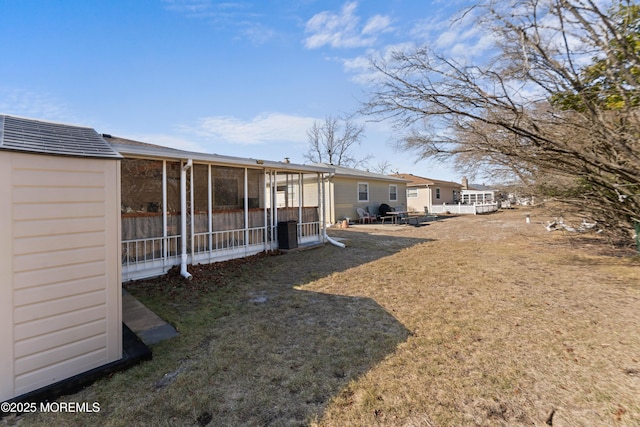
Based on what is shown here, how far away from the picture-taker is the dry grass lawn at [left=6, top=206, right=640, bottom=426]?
215 cm

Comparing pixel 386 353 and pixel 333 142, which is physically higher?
→ pixel 333 142

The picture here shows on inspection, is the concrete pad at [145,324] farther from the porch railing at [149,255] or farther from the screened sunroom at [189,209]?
the screened sunroom at [189,209]

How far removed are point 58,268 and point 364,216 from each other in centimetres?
1556

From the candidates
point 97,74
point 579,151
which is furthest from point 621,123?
point 97,74

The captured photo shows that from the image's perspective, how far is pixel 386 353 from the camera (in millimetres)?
2998

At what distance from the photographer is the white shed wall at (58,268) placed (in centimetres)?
221

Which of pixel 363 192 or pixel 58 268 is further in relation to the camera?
pixel 363 192

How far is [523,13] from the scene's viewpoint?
455cm

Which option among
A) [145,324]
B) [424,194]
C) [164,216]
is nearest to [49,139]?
[145,324]

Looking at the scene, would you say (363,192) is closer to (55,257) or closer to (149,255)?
(149,255)

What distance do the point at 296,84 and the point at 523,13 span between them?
361 inches

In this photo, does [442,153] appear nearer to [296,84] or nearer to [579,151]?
[579,151]

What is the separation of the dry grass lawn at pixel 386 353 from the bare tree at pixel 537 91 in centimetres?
249

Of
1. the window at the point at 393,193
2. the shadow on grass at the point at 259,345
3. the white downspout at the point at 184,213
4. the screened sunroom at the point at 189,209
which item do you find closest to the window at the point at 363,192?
the window at the point at 393,193
